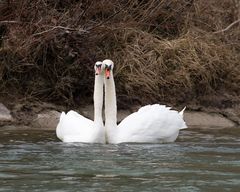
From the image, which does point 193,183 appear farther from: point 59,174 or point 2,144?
point 2,144

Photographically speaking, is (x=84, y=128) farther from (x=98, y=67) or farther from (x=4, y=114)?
(x=4, y=114)

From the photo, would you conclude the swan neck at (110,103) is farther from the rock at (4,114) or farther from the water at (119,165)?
the rock at (4,114)

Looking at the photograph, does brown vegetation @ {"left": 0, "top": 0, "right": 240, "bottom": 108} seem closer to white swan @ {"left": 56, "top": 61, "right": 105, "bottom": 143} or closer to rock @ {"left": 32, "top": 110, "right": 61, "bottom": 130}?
rock @ {"left": 32, "top": 110, "right": 61, "bottom": 130}

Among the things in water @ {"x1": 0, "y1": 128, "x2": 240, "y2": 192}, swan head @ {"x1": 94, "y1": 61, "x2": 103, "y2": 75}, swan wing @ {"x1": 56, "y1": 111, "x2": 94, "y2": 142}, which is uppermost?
swan head @ {"x1": 94, "y1": 61, "x2": 103, "y2": 75}

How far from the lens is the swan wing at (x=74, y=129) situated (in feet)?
39.2

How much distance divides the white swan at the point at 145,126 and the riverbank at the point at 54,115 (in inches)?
63.3

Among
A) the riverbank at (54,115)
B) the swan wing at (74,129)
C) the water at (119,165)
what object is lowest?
the water at (119,165)

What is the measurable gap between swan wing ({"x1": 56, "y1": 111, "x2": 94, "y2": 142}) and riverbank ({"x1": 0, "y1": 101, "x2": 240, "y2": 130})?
1.33 metres

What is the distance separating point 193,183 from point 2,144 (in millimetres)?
3706

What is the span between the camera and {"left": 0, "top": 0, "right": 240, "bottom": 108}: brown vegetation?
1432 cm

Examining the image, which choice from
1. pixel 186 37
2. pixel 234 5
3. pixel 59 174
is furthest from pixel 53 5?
pixel 59 174

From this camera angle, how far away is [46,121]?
45.2ft

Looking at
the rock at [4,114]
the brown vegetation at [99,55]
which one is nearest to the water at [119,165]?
the rock at [4,114]

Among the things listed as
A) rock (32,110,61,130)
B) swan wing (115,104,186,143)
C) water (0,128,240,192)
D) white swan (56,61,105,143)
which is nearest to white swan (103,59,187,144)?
swan wing (115,104,186,143)
